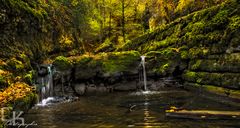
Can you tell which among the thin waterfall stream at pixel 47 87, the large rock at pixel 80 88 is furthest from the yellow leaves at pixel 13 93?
the large rock at pixel 80 88

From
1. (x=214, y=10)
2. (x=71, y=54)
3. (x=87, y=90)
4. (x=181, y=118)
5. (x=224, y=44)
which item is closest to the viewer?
(x=181, y=118)

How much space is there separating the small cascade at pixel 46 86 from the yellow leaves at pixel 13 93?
4186mm

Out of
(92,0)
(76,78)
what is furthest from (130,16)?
(76,78)

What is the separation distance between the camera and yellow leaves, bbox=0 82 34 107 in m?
12.1

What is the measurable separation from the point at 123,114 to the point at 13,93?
16.6 feet

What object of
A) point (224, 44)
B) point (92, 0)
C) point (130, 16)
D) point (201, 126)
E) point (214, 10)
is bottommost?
point (201, 126)

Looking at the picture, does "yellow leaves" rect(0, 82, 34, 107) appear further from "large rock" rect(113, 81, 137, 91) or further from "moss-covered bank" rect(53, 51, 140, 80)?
"large rock" rect(113, 81, 137, 91)

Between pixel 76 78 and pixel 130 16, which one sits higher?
pixel 130 16

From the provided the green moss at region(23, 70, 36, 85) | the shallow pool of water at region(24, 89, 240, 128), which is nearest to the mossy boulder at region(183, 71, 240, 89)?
the shallow pool of water at region(24, 89, 240, 128)

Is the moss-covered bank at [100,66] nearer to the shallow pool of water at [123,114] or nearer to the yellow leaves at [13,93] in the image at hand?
the shallow pool of water at [123,114]

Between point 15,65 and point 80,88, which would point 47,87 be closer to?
A: point 80,88

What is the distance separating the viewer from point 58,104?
17578mm

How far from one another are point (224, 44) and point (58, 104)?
1040 cm

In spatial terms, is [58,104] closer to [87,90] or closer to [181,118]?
[87,90]
